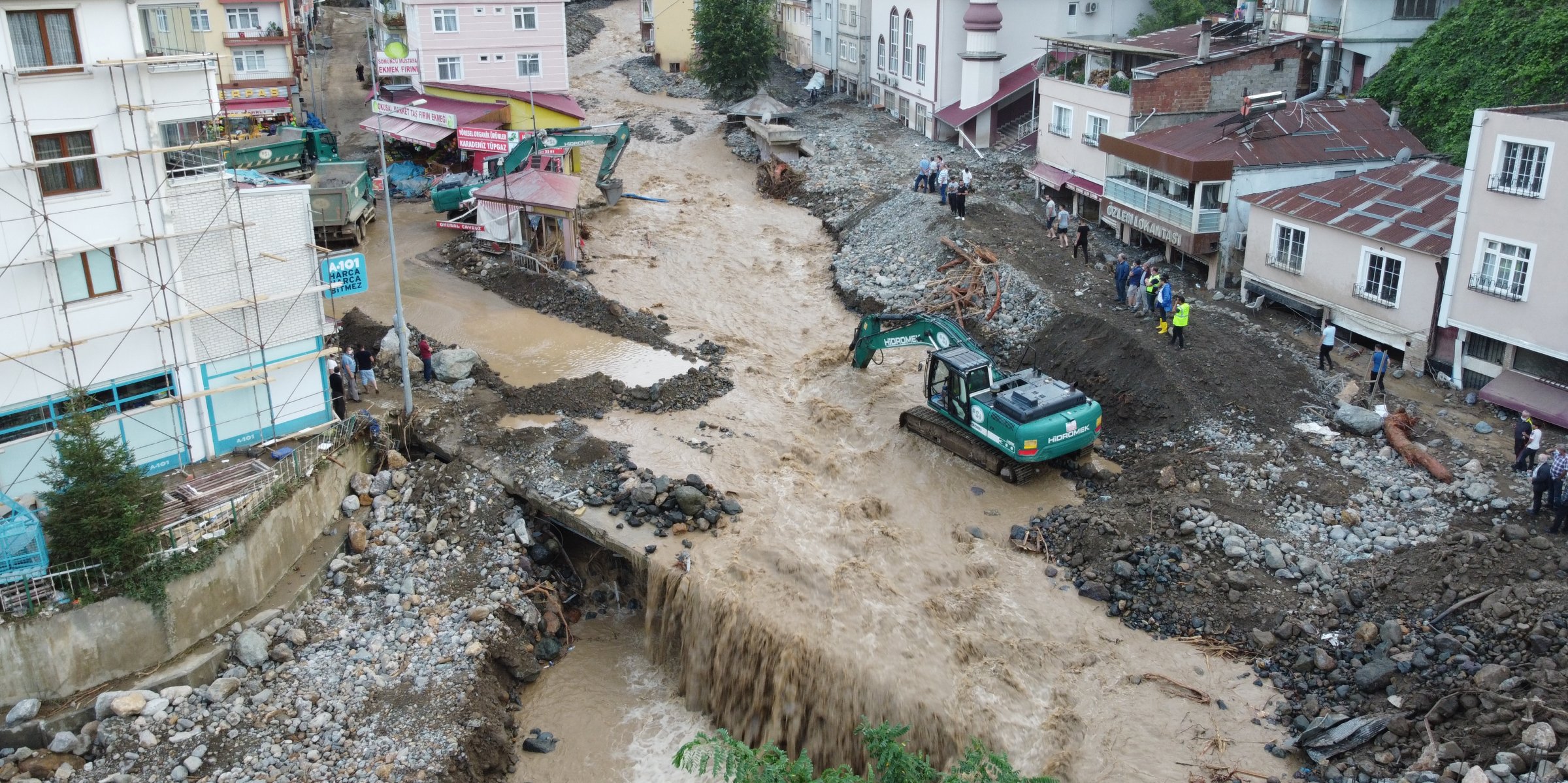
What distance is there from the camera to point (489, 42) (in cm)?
4959

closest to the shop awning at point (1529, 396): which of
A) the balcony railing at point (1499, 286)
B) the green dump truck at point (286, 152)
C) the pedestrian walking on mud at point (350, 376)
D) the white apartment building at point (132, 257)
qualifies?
the balcony railing at point (1499, 286)

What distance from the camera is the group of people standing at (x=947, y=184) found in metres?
38.6

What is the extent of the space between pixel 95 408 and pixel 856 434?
15864mm

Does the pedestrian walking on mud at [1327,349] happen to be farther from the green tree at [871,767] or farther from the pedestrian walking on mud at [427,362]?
the pedestrian walking on mud at [427,362]

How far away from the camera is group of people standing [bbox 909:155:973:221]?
127ft

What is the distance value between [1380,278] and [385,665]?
920 inches

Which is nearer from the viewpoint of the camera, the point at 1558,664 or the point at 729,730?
the point at 1558,664

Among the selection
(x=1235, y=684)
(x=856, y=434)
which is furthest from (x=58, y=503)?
(x=1235, y=684)

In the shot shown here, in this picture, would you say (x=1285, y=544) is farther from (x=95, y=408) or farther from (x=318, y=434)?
(x=95, y=408)

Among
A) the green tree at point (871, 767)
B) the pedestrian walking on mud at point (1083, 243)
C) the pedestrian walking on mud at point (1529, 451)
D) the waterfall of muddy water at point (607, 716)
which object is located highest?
the pedestrian walking on mud at point (1083, 243)

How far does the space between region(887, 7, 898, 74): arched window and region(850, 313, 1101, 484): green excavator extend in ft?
110

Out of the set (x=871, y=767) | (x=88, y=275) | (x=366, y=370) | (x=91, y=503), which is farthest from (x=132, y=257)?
(x=871, y=767)

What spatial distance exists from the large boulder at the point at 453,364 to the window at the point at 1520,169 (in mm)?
23346

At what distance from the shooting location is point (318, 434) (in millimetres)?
23594
